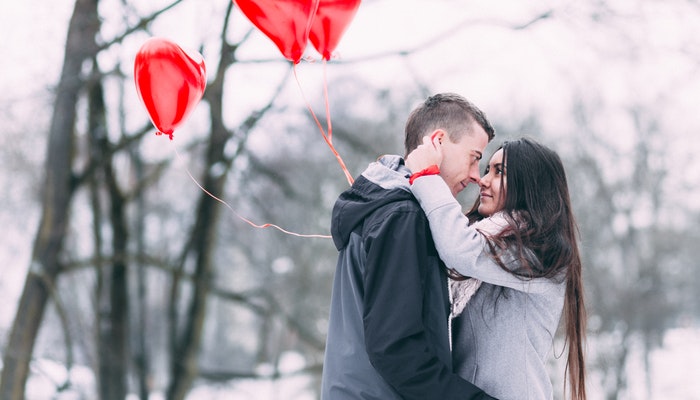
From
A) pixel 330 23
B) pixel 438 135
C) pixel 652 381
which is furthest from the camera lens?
pixel 652 381

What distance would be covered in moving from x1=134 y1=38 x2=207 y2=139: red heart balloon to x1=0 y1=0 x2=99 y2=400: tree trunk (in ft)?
12.9

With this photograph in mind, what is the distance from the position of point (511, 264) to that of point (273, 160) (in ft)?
25.3

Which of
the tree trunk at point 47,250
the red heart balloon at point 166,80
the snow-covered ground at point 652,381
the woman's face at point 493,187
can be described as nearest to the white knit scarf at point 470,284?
the woman's face at point 493,187

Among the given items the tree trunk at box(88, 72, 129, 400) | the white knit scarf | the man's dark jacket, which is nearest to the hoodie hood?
the man's dark jacket

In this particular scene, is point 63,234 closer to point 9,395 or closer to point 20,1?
point 9,395

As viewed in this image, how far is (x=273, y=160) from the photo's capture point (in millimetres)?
9820

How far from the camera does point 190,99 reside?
3.00 meters

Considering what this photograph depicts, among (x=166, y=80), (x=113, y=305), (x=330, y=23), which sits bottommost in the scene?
(x=166, y=80)

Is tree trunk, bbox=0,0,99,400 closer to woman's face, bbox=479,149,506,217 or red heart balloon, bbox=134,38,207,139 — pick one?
red heart balloon, bbox=134,38,207,139

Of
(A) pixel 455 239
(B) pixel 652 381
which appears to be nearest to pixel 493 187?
(A) pixel 455 239

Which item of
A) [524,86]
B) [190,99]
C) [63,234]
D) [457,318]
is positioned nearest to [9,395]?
[63,234]

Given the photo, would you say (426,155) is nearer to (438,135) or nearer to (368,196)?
(438,135)

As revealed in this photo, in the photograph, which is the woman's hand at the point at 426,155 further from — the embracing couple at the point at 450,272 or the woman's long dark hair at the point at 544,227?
the woman's long dark hair at the point at 544,227

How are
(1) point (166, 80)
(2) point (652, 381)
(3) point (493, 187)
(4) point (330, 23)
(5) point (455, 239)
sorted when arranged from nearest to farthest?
1. (5) point (455, 239)
2. (3) point (493, 187)
3. (4) point (330, 23)
4. (1) point (166, 80)
5. (2) point (652, 381)
